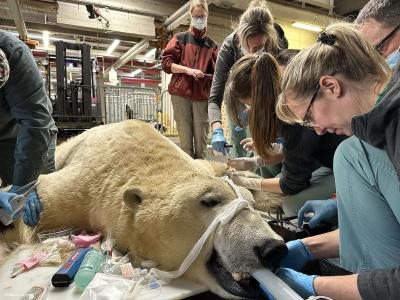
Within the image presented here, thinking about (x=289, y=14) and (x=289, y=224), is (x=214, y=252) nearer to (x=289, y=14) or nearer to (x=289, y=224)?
(x=289, y=224)

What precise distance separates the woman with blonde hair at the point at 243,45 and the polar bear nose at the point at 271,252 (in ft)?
5.42

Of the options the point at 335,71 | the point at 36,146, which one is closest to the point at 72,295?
the point at 36,146

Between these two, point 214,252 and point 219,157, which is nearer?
point 214,252

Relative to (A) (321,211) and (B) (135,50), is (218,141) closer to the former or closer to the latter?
(A) (321,211)

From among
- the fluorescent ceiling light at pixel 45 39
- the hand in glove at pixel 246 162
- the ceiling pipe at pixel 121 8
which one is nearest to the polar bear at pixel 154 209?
the hand in glove at pixel 246 162

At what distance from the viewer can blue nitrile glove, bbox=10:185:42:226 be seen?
1.85 m

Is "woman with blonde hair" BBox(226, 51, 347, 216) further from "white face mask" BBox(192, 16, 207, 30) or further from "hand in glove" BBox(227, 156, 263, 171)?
"white face mask" BBox(192, 16, 207, 30)

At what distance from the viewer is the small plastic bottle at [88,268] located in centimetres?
133

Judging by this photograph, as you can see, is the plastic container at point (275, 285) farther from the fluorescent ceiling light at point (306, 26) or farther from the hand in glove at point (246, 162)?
the fluorescent ceiling light at point (306, 26)

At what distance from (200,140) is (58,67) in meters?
2.56

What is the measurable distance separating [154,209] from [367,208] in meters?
0.89

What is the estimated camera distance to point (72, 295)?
1.30 metres

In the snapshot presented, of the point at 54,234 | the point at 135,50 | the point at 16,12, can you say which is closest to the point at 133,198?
the point at 54,234

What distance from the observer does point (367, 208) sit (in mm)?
1385
